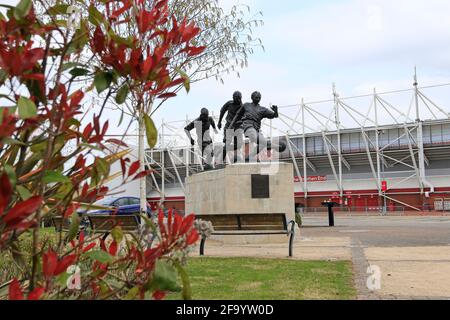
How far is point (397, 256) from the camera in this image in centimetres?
761

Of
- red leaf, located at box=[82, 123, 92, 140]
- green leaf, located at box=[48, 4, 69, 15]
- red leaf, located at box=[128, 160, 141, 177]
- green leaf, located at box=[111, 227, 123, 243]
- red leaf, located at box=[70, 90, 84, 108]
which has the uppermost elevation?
green leaf, located at box=[48, 4, 69, 15]

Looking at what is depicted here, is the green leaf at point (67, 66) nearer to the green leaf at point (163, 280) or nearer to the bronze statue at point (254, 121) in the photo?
the green leaf at point (163, 280)

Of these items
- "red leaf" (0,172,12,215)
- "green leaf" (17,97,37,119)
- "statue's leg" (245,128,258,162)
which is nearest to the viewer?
"red leaf" (0,172,12,215)

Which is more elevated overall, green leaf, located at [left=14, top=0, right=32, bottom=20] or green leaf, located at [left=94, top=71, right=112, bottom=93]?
green leaf, located at [left=14, top=0, right=32, bottom=20]

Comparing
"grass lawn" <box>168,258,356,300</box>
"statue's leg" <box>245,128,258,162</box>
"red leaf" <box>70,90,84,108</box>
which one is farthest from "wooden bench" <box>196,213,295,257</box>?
"red leaf" <box>70,90,84,108</box>

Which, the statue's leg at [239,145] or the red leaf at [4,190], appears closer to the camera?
the red leaf at [4,190]

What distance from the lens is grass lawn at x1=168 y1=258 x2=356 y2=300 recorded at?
435 cm

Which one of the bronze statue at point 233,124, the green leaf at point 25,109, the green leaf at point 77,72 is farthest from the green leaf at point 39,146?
the bronze statue at point 233,124

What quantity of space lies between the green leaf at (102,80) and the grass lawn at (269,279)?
2661 millimetres

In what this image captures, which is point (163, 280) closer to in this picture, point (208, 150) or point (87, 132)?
point (87, 132)

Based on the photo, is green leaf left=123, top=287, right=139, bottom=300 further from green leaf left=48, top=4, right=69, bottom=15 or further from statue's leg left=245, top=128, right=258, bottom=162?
statue's leg left=245, top=128, right=258, bottom=162

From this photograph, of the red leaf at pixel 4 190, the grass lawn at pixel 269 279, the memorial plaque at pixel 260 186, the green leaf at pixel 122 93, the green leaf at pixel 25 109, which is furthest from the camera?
the memorial plaque at pixel 260 186

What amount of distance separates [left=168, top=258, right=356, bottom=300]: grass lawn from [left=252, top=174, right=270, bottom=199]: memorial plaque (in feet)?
16.0

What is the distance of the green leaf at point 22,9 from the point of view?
1.32 m
